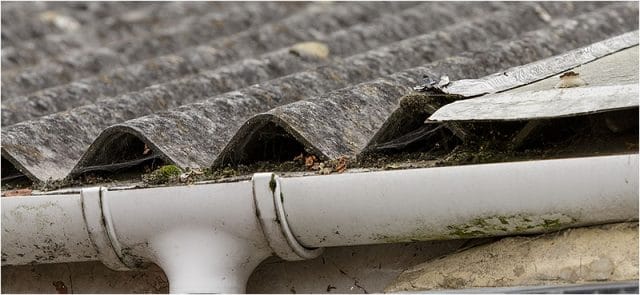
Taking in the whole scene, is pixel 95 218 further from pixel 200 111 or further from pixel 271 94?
pixel 271 94

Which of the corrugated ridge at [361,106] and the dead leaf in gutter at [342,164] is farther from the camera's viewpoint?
the corrugated ridge at [361,106]

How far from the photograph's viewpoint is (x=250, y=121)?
377 centimetres

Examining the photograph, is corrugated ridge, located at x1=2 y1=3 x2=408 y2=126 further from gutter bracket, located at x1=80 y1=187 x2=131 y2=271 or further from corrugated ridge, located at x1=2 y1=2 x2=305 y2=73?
gutter bracket, located at x1=80 y1=187 x2=131 y2=271

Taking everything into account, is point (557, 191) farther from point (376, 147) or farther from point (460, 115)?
point (376, 147)

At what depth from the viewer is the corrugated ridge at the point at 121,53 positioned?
A: 626 cm

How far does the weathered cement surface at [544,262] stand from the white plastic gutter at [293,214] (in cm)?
5

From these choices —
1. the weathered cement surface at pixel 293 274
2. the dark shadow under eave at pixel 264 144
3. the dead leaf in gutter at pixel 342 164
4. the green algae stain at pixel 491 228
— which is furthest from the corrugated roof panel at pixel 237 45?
the green algae stain at pixel 491 228

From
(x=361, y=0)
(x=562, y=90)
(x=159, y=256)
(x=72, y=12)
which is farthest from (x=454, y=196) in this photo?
(x=72, y=12)

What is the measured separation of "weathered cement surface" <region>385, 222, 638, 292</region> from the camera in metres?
3.24

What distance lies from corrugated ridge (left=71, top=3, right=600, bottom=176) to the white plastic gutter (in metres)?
0.27

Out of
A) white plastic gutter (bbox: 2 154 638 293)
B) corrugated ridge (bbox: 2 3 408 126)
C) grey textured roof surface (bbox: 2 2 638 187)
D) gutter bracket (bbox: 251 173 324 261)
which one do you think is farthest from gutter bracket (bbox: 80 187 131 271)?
corrugated ridge (bbox: 2 3 408 126)

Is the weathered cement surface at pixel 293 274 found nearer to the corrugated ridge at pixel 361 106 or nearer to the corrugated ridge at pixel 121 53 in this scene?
the corrugated ridge at pixel 361 106

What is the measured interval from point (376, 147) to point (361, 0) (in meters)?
4.05

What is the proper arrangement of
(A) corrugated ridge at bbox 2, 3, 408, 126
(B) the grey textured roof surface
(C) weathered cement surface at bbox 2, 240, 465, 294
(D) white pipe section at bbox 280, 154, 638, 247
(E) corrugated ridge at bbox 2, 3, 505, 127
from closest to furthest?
(D) white pipe section at bbox 280, 154, 638, 247, (C) weathered cement surface at bbox 2, 240, 465, 294, (B) the grey textured roof surface, (E) corrugated ridge at bbox 2, 3, 505, 127, (A) corrugated ridge at bbox 2, 3, 408, 126
